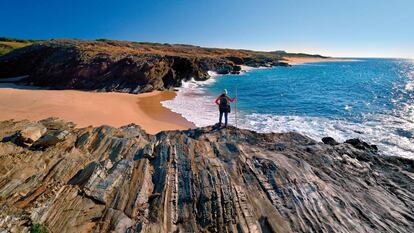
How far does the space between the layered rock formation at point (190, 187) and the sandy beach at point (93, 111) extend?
719cm

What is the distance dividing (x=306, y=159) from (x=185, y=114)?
13627mm

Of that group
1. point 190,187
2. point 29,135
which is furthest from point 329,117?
point 29,135

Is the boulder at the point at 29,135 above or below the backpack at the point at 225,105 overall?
below

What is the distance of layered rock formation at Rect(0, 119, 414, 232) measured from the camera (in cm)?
538

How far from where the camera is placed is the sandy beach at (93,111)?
55.3 feet

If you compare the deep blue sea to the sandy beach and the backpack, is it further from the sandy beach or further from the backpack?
the backpack

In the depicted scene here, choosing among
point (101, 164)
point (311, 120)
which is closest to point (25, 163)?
point (101, 164)

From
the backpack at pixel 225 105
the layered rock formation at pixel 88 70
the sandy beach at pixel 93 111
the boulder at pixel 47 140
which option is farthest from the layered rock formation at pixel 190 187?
the layered rock formation at pixel 88 70

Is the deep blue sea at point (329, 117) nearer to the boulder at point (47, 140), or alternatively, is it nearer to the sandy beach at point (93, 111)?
the sandy beach at point (93, 111)

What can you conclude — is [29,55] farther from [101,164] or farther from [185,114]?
[101,164]

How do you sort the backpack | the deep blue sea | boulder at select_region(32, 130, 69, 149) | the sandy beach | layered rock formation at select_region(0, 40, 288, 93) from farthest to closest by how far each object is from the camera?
1. layered rock formation at select_region(0, 40, 288, 93)
2. the sandy beach
3. the deep blue sea
4. the backpack
5. boulder at select_region(32, 130, 69, 149)

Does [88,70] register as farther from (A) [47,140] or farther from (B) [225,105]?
(A) [47,140]

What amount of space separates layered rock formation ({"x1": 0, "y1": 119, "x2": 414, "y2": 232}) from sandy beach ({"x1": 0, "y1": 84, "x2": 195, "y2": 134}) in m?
7.19

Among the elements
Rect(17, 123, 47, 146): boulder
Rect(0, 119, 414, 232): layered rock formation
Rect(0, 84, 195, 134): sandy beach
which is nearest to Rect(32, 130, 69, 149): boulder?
Rect(0, 119, 414, 232): layered rock formation
